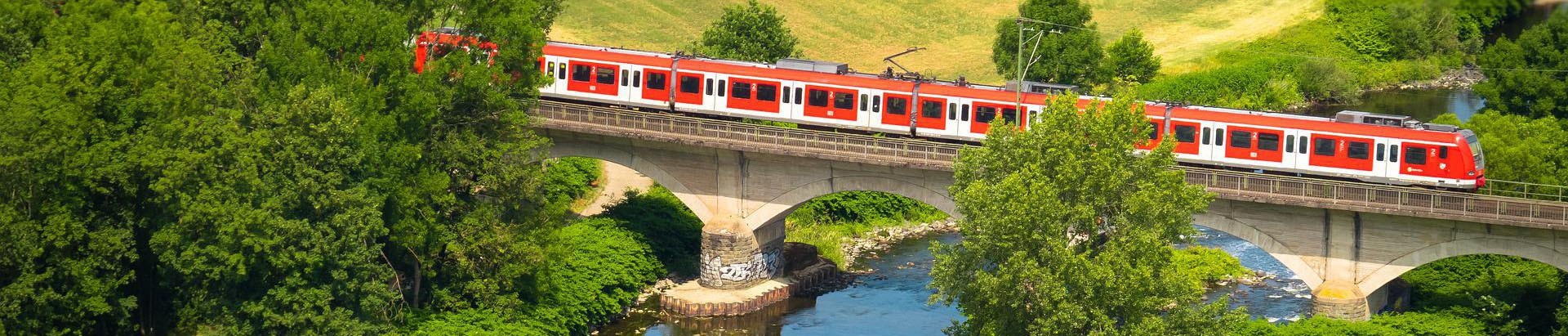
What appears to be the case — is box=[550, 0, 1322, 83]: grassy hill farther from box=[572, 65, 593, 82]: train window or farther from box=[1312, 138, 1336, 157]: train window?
box=[1312, 138, 1336, 157]: train window

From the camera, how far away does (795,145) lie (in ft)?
202

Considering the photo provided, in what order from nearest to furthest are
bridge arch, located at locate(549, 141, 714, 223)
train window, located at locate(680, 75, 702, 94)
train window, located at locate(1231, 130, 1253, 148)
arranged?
train window, located at locate(1231, 130, 1253, 148)
bridge arch, located at locate(549, 141, 714, 223)
train window, located at locate(680, 75, 702, 94)

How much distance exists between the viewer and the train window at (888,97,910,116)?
208 feet

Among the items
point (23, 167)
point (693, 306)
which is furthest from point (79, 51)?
point (693, 306)

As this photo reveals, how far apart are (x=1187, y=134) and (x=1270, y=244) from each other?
17.2ft

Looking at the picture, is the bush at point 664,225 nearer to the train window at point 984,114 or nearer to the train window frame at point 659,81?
the train window frame at point 659,81

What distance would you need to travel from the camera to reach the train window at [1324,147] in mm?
57062

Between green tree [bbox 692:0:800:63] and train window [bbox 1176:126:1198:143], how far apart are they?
33.1 metres

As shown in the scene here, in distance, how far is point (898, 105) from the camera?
63.6 meters

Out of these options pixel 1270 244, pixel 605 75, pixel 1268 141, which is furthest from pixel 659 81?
pixel 1270 244

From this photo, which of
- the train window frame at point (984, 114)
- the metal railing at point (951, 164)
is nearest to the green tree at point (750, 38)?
the metal railing at point (951, 164)

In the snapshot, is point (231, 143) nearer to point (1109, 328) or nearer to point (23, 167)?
point (23, 167)

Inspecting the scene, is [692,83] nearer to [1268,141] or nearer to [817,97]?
[817,97]

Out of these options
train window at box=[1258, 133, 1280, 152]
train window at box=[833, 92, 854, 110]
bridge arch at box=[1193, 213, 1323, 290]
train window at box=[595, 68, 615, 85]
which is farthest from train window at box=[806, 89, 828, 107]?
train window at box=[1258, 133, 1280, 152]
